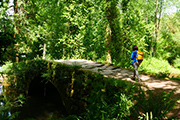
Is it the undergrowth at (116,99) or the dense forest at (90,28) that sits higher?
the dense forest at (90,28)

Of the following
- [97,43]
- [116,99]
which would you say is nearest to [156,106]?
[116,99]

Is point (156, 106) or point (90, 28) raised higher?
point (90, 28)

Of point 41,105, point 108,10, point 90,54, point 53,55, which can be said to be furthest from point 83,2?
point 41,105

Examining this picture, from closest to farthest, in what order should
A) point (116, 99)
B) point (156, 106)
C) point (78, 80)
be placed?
1. point (156, 106)
2. point (116, 99)
3. point (78, 80)

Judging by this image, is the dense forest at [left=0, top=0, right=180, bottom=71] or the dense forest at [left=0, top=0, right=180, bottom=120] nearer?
the dense forest at [left=0, top=0, right=180, bottom=120]

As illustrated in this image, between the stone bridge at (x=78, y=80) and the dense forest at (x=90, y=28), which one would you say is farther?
the dense forest at (x=90, y=28)

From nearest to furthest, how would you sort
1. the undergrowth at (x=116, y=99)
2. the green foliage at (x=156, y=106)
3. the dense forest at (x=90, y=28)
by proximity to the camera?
the green foliage at (x=156, y=106) < the undergrowth at (x=116, y=99) < the dense forest at (x=90, y=28)

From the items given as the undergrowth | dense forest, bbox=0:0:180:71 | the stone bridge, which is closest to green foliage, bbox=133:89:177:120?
the undergrowth

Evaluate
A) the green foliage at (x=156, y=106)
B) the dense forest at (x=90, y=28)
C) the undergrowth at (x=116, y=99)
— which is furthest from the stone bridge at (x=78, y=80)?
the dense forest at (x=90, y=28)

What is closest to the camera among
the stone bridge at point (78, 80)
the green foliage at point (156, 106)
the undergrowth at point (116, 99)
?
the green foliage at point (156, 106)

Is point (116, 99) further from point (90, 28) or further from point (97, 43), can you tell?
point (90, 28)

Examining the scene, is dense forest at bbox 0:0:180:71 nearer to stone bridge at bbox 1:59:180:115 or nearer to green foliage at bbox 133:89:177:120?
stone bridge at bbox 1:59:180:115

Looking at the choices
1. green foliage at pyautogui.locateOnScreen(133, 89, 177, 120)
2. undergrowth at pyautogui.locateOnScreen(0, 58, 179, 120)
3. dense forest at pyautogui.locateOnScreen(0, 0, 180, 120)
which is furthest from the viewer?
dense forest at pyautogui.locateOnScreen(0, 0, 180, 120)

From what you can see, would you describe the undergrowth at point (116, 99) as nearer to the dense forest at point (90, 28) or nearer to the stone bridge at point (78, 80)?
the stone bridge at point (78, 80)
